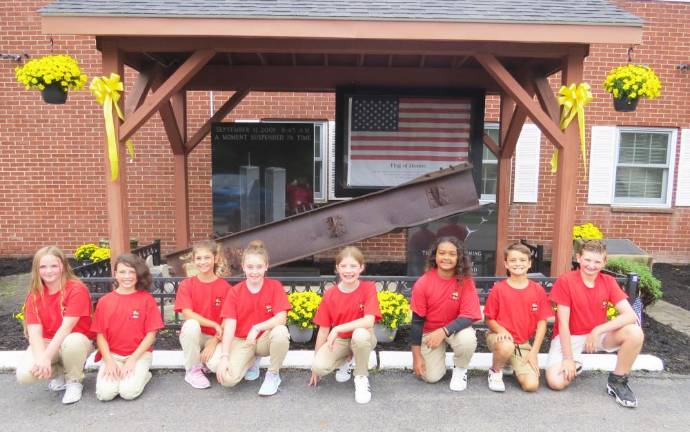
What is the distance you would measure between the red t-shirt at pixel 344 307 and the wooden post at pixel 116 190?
2.26m

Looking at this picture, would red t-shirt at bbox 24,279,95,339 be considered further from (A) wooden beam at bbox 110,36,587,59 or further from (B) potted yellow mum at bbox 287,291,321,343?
(A) wooden beam at bbox 110,36,587,59

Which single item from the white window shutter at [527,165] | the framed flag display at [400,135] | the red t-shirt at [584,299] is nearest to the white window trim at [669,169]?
the white window shutter at [527,165]

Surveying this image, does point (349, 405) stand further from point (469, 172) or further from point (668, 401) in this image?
point (469, 172)

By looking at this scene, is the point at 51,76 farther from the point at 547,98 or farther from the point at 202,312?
the point at 547,98

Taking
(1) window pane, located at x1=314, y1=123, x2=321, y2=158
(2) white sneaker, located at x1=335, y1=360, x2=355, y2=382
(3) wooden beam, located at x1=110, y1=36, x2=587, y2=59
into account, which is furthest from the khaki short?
(1) window pane, located at x1=314, y1=123, x2=321, y2=158

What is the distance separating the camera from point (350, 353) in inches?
134

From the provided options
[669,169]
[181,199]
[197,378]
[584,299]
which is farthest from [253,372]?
[669,169]

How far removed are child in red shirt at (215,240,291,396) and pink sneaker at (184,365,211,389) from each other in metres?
0.14

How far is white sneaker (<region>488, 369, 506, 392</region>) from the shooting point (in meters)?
3.32

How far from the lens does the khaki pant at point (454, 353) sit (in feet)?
10.8

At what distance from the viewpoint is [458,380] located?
3.36 m

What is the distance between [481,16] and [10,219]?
8.33 m

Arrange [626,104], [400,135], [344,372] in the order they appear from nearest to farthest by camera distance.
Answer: [344,372] → [626,104] → [400,135]

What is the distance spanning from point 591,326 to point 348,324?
1.75 metres
